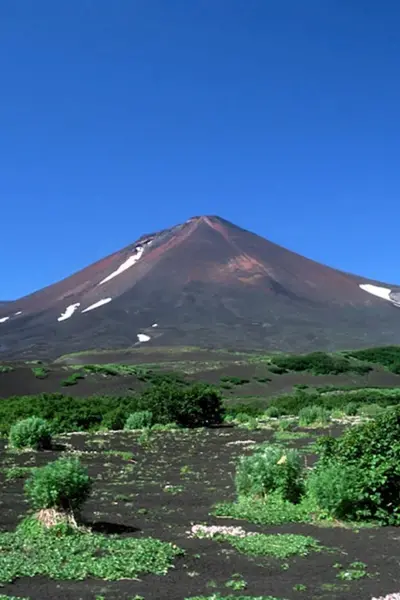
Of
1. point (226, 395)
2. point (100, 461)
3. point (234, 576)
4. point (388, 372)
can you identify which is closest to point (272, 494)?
point (234, 576)

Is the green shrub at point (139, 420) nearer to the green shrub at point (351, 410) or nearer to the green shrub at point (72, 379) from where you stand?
the green shrub at point (351, 410)

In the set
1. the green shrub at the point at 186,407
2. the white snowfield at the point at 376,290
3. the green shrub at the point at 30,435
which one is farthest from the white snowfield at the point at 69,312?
the green shrub at the point at 30,435

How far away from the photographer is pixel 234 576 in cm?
712

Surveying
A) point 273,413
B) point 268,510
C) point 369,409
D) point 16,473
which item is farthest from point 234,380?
point 268,510

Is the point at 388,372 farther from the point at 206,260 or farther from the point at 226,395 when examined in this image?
the point at 206,260

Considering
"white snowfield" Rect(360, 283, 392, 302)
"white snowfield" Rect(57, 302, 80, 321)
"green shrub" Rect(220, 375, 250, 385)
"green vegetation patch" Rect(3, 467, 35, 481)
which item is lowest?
"green vegetation patch" Rect(3, 467, 35, 481)

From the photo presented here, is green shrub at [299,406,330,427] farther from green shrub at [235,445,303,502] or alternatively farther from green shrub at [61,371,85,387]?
green shrub at [61,371,85,387]

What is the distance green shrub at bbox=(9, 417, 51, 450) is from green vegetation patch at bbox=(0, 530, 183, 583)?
10858 millimetres

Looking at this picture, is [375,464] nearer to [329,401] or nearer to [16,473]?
[16,473]

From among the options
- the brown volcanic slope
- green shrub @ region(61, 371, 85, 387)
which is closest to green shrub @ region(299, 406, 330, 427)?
green shrub @ region(61, 371, 85, 387)

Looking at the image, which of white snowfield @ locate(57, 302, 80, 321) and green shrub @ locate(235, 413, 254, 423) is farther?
white snowfield @ locate(57, 302, 80, 321)

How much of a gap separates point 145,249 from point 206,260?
1034 inches

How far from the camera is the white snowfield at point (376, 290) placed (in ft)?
526

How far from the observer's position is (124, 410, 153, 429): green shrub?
1104 inches
